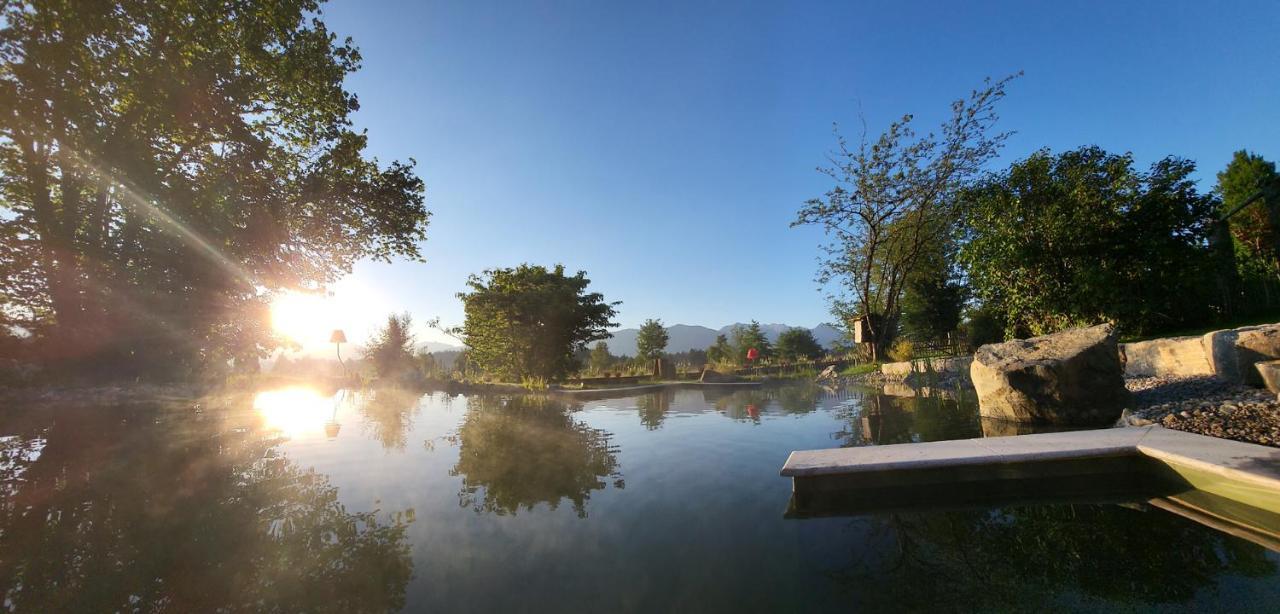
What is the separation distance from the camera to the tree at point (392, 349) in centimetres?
2539

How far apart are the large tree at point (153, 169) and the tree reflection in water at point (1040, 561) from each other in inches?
562

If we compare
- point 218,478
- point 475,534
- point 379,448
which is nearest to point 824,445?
point 475,534

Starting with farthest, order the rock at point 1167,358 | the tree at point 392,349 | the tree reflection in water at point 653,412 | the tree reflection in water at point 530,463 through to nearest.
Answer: the tree at point 392,349
the tree reflection in water at point 653,412
the rock at point 1167,358
the tree reflection in water at point 530,463

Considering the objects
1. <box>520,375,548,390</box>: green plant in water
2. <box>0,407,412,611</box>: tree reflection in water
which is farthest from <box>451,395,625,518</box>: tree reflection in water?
<box>520,375,548,390</box>: green plant in water

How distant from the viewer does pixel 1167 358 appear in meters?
7.45

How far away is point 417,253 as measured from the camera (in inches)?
562

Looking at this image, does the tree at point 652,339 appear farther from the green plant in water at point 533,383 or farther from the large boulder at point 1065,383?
the large boulder at point 1065,383

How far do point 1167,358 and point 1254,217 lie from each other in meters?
14.5

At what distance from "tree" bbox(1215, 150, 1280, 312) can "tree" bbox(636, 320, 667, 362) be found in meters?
27.4

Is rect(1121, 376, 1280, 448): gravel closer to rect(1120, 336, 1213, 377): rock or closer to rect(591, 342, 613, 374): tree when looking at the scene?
rect(1120, 336, 1213, 377): rock

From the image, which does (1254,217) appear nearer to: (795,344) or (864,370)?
(864,370)

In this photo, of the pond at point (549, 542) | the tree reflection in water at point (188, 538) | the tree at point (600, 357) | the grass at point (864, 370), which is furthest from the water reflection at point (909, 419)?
the tree at point (600, 357)

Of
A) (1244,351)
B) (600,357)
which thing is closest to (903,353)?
(1244,351)

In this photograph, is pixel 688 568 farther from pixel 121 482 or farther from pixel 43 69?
pixel 43 69
